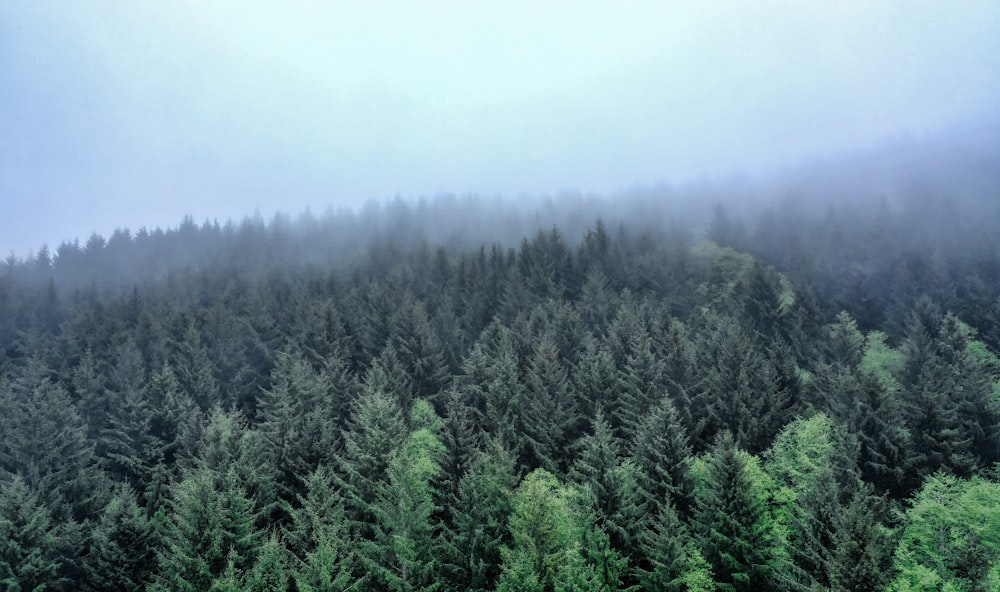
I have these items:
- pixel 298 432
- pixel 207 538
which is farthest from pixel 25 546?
pixel 298 432

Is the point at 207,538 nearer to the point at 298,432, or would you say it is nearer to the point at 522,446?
the point at 298,432

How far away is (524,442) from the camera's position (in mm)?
39344

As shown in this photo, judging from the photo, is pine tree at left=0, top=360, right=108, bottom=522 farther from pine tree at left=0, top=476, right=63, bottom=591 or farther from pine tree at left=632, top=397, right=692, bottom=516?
pine tree at left=632, top=397, right=692, bottom=516

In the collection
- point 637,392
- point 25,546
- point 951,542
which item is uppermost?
point 637,392

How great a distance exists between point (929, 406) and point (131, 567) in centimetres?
4898

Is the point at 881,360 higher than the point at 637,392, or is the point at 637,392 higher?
the point at 637,392

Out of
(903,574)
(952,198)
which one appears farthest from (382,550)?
(952,198)

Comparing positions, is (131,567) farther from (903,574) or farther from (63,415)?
(903,574)

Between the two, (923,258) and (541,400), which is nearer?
(541,400)

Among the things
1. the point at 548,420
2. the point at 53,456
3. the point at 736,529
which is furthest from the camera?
the point at 53,456

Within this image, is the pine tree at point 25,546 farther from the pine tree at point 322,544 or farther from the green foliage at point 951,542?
the green foliage at point 951,542

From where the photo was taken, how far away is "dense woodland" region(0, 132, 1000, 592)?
2861cm

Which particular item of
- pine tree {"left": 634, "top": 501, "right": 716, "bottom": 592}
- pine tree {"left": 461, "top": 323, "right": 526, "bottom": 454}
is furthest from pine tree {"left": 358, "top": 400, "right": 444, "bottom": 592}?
pine tree {"left": 634, "top": 501, "right": 716, "bottom": 592}

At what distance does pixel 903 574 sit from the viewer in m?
24.4
